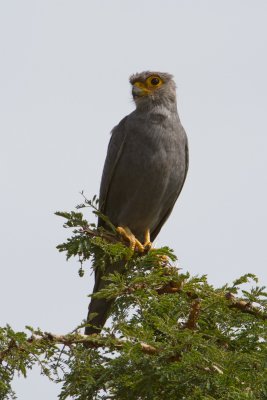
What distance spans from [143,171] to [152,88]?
1639 mm

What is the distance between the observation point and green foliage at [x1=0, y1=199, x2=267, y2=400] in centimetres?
466

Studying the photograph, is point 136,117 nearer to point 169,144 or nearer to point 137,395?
point 169,144

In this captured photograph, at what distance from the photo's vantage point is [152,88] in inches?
395

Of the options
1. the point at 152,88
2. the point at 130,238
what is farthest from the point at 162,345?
the point at 152,88

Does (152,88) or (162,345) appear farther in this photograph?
(152,88)

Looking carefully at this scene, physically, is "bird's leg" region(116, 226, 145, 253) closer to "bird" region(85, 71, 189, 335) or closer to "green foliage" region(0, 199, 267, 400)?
"bird" region(85, 71, 189, 335)

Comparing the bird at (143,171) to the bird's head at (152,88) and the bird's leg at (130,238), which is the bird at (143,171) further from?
the bird's head at (152,88)

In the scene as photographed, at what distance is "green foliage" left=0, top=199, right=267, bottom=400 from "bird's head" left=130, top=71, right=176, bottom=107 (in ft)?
12.0

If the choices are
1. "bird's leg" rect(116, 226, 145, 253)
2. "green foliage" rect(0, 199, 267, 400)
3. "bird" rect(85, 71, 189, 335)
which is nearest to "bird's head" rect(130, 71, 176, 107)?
"bird" rect(85, 71, 189, 335)

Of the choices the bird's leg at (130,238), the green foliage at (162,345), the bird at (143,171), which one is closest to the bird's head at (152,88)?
the bird at (143,171)

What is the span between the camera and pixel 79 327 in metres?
5.18

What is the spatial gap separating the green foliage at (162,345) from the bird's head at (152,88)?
3.64m

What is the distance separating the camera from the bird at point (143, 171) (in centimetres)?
883

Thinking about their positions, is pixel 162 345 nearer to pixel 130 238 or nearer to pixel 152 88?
pixel 130 238
